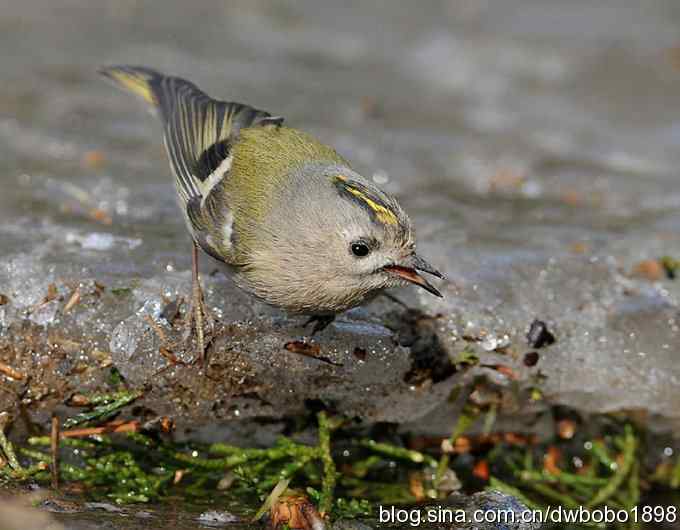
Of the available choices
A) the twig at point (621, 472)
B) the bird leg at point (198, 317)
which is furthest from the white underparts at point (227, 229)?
the twig at point (621, 472)

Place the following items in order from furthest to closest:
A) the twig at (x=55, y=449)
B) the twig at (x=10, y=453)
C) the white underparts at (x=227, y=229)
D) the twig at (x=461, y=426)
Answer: the twig at (x=461, y=426) → the white underparts at (x=227, y=229) → the twig at (x=55, y=449) → the twig at (x=10, y=453)

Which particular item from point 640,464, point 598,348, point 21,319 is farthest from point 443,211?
point 21,319

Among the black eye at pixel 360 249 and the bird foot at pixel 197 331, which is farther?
the bird foot at pixel 197 331

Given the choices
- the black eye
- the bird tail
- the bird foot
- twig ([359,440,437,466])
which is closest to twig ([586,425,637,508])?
twig ([359,440,437,466])

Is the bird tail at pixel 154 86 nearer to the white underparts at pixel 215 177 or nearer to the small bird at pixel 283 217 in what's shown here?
the small bird at pixel 283 217

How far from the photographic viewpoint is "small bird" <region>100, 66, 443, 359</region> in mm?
3320

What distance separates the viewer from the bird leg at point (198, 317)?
3699 mm

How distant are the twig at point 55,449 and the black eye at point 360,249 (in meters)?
1.37

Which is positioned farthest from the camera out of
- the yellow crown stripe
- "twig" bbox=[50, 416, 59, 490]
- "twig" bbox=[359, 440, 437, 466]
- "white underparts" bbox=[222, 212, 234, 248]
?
"twig" bbox=[359, 440, 437, 466]

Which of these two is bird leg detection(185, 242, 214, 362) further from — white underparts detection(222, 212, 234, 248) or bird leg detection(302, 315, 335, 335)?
bird leg detection(302, 315, 335, 335)

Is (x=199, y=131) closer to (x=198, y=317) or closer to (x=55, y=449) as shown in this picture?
(x=198, y=317)

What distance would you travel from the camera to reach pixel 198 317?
3.74 m

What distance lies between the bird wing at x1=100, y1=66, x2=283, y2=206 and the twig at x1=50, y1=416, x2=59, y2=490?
1111 mm

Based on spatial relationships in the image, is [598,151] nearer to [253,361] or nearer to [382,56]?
[382,56]
